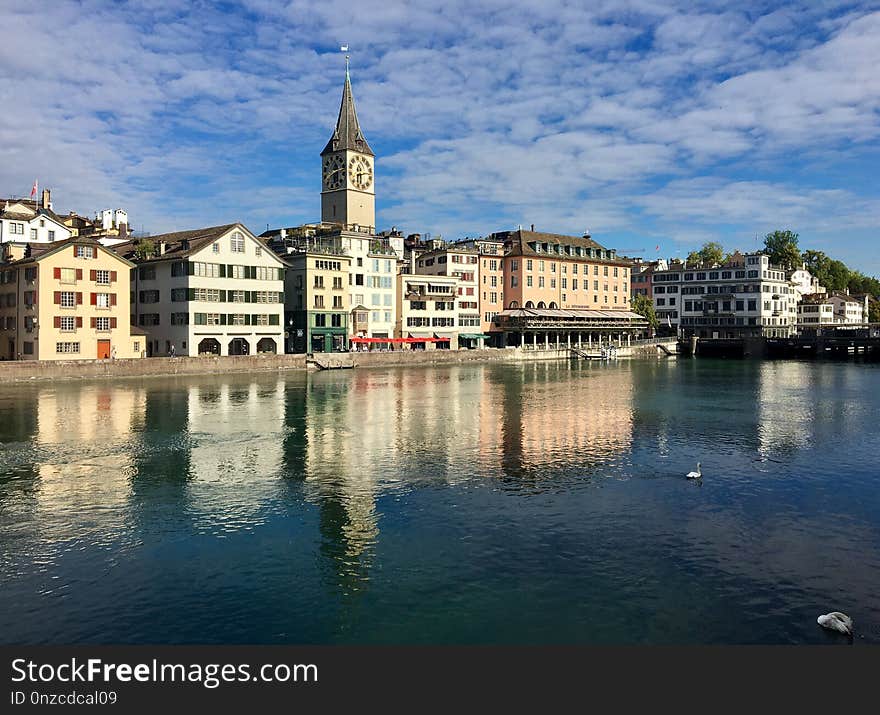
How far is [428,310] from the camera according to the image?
117500 mm

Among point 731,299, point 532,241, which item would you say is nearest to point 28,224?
point 532,241

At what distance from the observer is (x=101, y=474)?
105ft

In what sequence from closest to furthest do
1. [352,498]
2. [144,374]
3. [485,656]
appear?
[485,656] → [352,498] → [144,374]

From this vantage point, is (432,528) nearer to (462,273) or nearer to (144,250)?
(144,250)

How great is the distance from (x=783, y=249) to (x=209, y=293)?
146m

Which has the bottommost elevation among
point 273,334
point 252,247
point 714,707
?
point 714,707

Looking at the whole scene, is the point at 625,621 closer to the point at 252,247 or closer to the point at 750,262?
the point at 252,247

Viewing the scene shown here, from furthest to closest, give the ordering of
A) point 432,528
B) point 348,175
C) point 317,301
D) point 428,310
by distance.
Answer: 1. point 348,175
2. point 428,310
3. point 317,301
4. point 432,528

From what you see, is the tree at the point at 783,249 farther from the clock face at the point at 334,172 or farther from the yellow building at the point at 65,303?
the yellow building at the point at 65,303

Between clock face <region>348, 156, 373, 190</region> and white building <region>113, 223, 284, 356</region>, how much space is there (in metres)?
42.9

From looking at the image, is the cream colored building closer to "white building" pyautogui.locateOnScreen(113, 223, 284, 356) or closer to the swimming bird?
"white building" pyautogui.locateOnScreen(113, 223, 284, 356)

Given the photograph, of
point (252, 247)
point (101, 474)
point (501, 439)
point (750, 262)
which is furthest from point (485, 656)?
point (750, 262)

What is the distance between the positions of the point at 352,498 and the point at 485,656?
1308 cm

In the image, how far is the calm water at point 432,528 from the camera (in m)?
17.8
